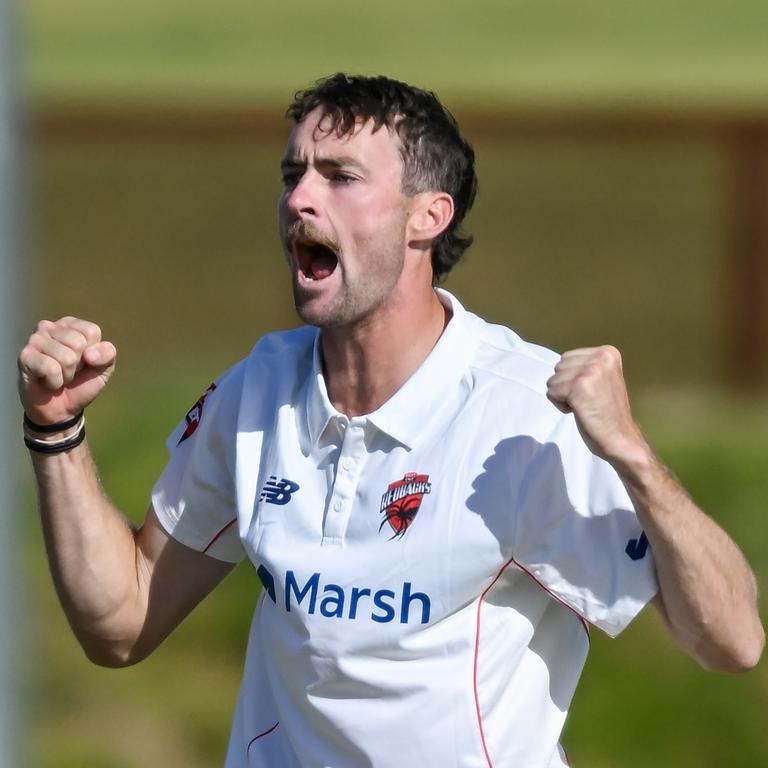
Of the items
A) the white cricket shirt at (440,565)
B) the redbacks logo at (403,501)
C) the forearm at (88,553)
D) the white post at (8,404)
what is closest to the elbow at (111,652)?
the forearm at (88,553)

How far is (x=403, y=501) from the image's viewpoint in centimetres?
269

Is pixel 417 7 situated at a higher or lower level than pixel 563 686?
higher

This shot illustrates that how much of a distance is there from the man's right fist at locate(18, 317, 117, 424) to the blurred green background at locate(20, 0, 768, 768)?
152 inches

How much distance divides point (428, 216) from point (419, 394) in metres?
0.37

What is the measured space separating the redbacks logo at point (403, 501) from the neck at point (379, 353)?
0.20 metres

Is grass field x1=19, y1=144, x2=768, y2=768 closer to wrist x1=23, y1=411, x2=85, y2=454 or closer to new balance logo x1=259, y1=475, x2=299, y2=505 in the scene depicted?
wrist x1=23, y1=411, x2=85, y2=454

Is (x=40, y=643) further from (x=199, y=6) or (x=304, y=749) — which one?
(x=199, y=6)

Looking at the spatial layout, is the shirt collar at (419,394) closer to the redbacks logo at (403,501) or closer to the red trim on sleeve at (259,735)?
the redbacks logo at (403,501)

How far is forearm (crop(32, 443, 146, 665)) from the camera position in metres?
2.95

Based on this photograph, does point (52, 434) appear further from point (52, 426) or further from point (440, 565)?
point (440, 565)

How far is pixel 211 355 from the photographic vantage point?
11.4 meters

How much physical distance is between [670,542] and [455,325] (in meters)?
0.66

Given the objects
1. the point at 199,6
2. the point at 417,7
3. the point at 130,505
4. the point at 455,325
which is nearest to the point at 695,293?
the point at 417,7

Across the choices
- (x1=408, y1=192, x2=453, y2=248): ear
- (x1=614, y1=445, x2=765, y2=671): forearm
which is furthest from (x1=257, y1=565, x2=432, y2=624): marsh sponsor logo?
(x1=408, y1=192, x2=453, y2=248): ear
